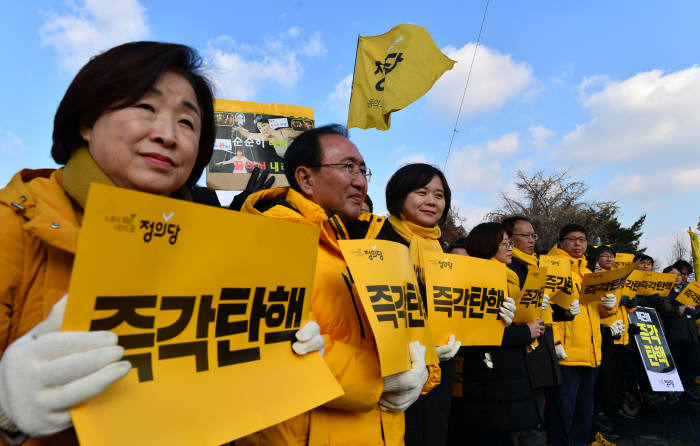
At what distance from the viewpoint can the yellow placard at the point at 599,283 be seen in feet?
14.4

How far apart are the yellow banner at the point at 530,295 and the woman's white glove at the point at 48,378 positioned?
314 cm

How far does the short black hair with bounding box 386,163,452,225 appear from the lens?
9.03ft

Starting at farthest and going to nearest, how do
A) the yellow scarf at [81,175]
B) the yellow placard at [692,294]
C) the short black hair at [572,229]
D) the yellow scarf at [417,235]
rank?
the yellow placard at [692,294] < the short black hair at [572,229] < the yellow scarf at [417,235] < the yellow scarf at [81,175]

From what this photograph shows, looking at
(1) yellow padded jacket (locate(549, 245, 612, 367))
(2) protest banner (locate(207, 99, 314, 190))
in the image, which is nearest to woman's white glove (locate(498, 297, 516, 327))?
(2) protest banner (locate(207, 99, 314, 190))

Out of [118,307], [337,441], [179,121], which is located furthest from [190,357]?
[337,441]

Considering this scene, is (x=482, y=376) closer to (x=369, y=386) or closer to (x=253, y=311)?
(x=369, y=386)

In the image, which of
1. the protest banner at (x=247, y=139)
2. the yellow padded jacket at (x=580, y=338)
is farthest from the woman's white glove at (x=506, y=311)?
the yellow padded jacket at (x=580, y=338)

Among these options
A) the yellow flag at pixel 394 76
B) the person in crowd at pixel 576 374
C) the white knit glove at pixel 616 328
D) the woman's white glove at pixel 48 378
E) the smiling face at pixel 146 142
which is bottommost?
the person in crowd at pixel 576 374

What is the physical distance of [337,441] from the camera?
154cm

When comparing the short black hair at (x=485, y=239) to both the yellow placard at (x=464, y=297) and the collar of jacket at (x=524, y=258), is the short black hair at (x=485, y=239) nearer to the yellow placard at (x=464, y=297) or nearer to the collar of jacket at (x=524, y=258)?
the collar of jacket at (x=524, y=258)

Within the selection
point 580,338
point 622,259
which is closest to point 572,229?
point 580,338

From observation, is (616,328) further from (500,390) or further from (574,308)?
(500,390)

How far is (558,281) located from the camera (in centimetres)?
421

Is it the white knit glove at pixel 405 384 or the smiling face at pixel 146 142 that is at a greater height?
the smiling face at pixel 146 142
